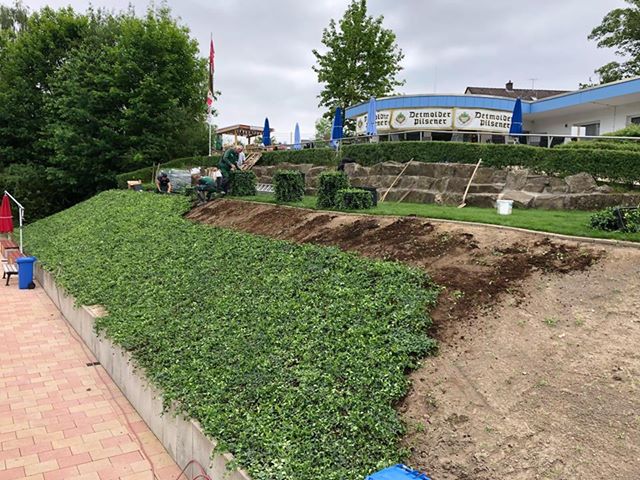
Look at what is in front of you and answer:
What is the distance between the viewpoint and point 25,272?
11188 mm

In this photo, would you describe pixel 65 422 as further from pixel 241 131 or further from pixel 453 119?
pixel 241 131

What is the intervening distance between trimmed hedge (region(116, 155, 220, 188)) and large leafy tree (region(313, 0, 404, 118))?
24.8 ft

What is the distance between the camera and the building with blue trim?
569 inches

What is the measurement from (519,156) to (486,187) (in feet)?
3.38

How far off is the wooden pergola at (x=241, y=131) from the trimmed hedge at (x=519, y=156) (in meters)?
11.5

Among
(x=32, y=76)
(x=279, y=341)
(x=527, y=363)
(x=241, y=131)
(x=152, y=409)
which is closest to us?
(x=527, y=363)

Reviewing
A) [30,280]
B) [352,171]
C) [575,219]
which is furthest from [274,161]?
[575,219]

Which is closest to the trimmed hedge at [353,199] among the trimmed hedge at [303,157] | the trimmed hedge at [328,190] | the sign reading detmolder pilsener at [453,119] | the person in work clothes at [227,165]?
the trimmed hedge at [328,190]

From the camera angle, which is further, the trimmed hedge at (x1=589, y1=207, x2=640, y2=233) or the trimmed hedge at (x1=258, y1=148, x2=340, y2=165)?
the trimmed hedge at (x1=258, y1=148, x2=340, y2=165)

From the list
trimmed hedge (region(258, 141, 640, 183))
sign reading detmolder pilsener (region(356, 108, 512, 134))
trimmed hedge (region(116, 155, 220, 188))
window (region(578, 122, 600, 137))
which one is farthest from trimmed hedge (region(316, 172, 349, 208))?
trimmed hedge (region(116, 155, 220, 188))

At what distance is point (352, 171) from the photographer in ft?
45.1

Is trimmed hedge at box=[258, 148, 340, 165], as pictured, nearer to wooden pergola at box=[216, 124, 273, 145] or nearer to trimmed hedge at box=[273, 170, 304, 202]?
trimmed hedge at box=[273, 170, 304, 202]

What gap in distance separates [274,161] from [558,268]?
14353 mm

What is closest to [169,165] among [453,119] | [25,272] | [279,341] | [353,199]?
[25,272]
